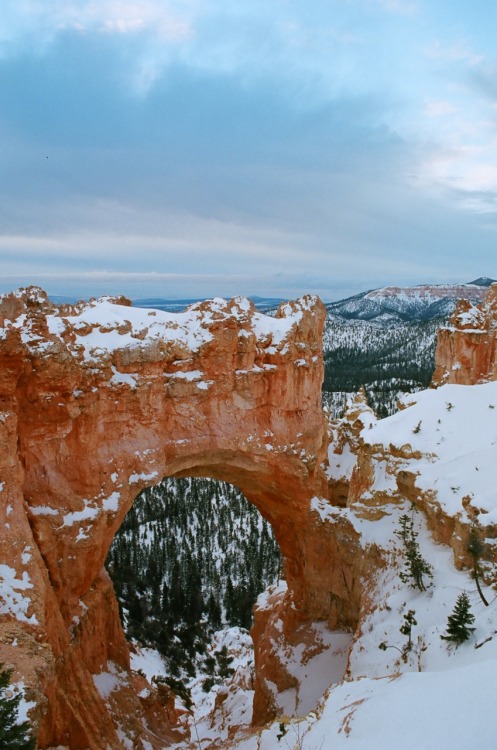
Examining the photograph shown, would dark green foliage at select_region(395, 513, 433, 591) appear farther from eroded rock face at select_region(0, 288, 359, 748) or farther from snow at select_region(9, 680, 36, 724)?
snow at select_region(9, 680, 36, 724)

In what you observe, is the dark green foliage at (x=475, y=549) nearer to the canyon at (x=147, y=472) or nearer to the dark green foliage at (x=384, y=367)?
the canyon at (x=147, y=472)

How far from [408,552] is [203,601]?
124 feet

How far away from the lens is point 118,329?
1711 centimetres

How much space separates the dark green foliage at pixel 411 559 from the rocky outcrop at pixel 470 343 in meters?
15.2

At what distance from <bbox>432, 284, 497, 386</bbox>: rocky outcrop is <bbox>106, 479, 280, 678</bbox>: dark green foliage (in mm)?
29080

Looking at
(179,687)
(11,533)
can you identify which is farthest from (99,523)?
(179,687)

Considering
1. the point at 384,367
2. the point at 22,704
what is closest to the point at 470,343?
the point at 22,704

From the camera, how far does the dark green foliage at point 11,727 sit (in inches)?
340

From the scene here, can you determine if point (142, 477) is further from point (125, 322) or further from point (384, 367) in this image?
point (384, 367)

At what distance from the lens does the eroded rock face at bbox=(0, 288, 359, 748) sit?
13.4m

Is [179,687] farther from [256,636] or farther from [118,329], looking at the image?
[118,329]

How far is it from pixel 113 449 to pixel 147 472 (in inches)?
57.0

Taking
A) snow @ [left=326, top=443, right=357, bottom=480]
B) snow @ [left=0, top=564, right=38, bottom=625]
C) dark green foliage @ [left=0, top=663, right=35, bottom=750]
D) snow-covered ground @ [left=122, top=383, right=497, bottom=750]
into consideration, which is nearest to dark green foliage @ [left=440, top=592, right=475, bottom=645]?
snow-covered ground @ [left=122, top=383, right=497, bottom=750]

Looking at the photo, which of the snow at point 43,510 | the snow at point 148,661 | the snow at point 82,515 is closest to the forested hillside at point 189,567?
the snow at point 148,661
